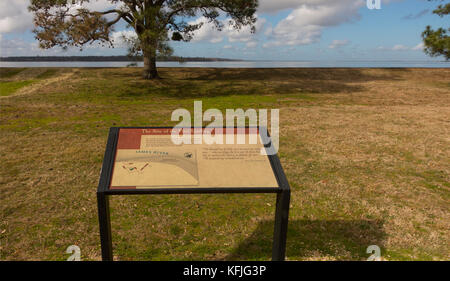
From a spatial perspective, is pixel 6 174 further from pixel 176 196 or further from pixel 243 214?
pixel 243 214

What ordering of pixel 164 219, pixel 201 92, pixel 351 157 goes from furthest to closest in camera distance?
pixel 201 92 → pixel 351 157 → pixel 164 219

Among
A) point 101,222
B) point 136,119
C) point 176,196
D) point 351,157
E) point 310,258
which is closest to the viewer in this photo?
point 101,222

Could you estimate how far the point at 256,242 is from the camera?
4.64m

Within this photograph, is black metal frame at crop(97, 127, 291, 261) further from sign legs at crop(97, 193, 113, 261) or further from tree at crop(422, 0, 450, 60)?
tree at crop(422, 0, 450, 60)

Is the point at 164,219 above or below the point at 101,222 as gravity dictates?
below

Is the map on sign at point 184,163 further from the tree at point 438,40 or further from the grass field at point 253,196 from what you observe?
the tree at point 438,40

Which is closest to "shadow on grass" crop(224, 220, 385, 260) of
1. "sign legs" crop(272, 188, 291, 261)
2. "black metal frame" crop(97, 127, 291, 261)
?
"sign legs" crop(272, 188, 291, 261)

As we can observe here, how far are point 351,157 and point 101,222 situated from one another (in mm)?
6798

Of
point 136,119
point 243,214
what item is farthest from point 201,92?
point 243,214

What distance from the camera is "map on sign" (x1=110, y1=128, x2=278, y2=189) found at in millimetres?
3512

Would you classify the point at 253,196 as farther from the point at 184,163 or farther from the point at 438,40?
the point at 438,40

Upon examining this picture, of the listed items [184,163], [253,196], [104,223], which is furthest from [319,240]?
[104,223]

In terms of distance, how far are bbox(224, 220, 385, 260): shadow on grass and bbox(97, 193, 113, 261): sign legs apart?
155 cm

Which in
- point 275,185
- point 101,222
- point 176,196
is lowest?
point 176,196
